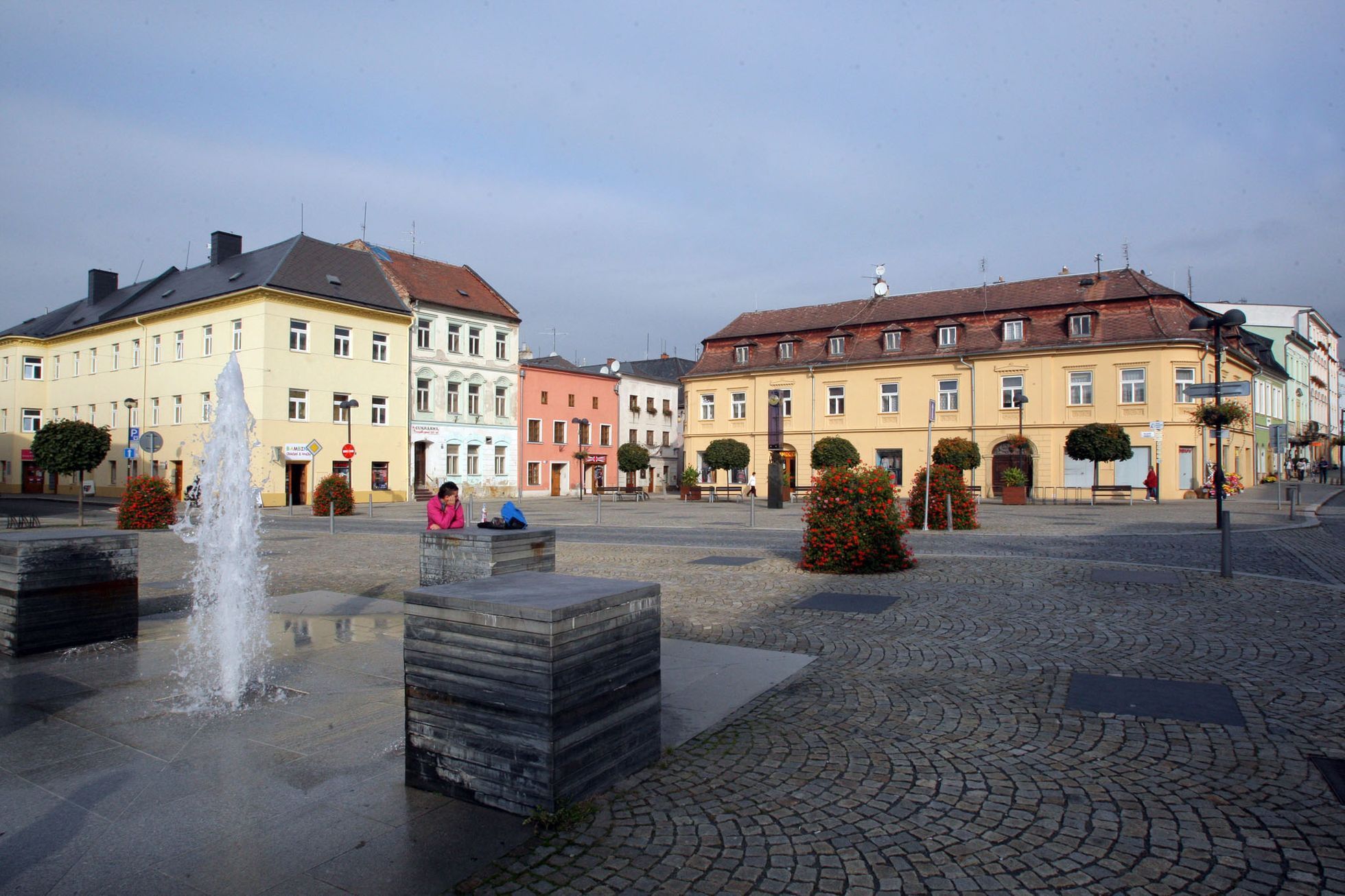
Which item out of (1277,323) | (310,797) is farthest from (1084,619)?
(1277,323)

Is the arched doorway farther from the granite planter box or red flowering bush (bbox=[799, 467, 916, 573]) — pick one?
the granite planter box

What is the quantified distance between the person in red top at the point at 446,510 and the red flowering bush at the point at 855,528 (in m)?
5.25

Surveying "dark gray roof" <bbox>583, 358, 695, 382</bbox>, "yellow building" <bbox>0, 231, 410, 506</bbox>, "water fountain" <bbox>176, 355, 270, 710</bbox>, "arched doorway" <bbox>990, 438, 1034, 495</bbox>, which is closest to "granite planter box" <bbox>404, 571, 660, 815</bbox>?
"water fountain" <bbox>176, 355, 270, 710</bbox>

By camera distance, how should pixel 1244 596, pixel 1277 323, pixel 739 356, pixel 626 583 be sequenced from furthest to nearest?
pixel 1277 323 < pixel 739 356 < pixel 1244 596 < pixel 626 583

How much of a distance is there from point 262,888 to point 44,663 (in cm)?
477

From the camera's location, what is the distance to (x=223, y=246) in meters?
46.2

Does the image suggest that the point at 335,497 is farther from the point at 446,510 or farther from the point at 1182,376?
the point at 1182,376

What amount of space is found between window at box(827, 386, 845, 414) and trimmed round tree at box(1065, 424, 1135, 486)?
15438 millimetres

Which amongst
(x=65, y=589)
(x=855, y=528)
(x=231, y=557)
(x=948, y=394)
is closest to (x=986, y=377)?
(x=948, y=394)

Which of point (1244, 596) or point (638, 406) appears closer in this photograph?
point (1244, 596)

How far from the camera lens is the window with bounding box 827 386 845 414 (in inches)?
1941

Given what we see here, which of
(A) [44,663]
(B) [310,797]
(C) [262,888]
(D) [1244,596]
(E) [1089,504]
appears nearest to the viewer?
(C) [262,888]

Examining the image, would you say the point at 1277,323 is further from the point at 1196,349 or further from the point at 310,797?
the point at 310,797

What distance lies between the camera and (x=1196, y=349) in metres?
39.7
